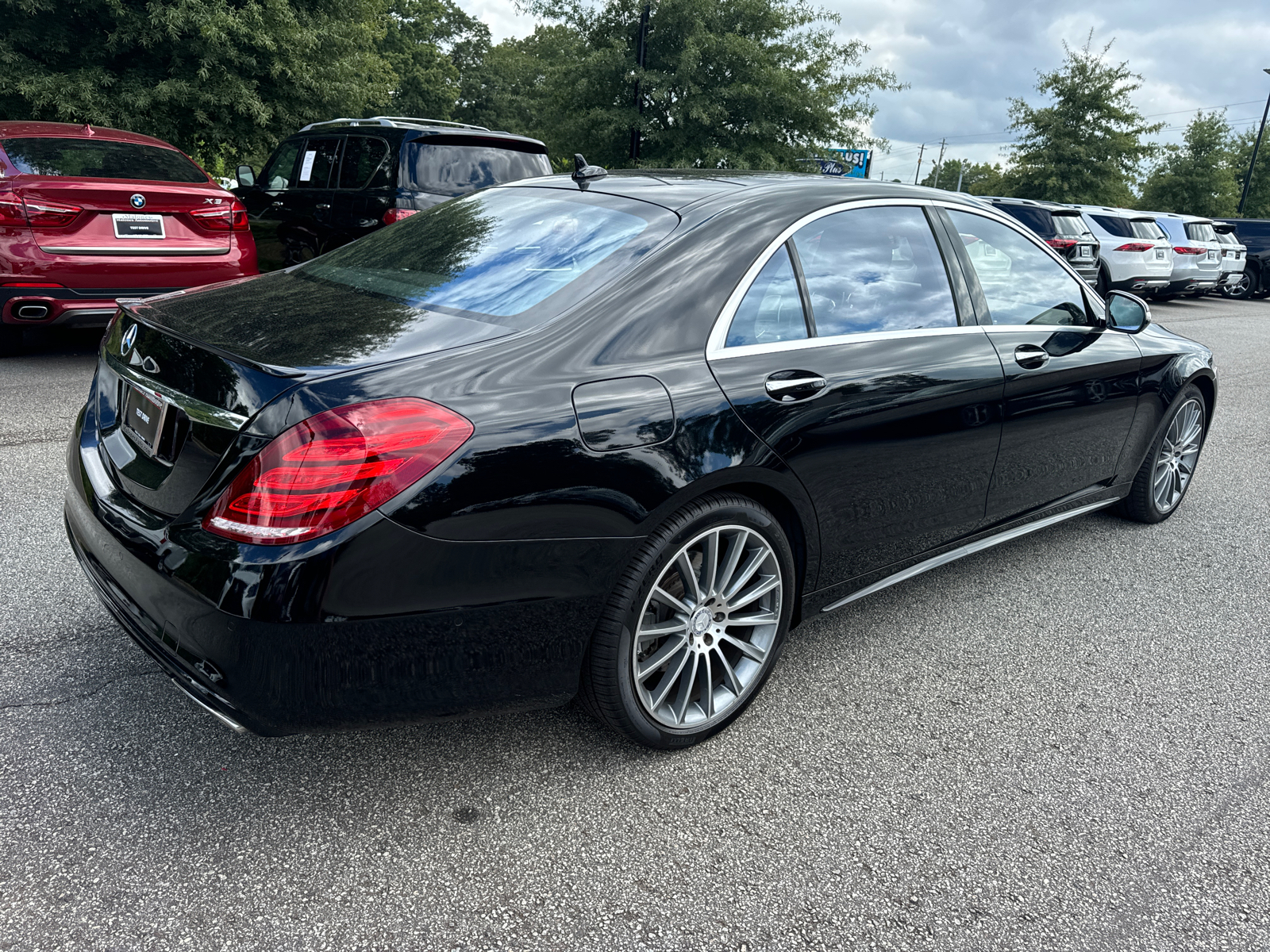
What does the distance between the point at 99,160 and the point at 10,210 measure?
1.05m

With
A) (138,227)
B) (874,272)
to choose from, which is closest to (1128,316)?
(874,272)

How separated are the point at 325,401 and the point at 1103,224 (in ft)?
58.3

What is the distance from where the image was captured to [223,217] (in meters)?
6.66

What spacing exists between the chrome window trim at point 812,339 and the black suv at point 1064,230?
1261cm

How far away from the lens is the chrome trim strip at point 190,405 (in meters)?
2.01

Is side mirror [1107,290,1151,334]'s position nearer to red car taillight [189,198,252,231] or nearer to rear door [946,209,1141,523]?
rear door [946,209,1141,523]

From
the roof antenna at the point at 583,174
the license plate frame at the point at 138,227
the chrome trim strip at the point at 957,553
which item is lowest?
the chrome trim strip at the point at 957,553

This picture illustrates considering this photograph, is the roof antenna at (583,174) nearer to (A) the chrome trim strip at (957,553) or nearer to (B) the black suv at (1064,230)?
(A) the chrome trim strip at (957,553)

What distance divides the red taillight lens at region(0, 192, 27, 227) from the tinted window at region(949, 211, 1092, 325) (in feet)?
18.2

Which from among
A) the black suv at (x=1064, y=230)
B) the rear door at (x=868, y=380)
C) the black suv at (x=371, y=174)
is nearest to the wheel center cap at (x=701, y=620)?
the rear door at (x=868, y=380)

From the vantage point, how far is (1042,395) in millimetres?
3541

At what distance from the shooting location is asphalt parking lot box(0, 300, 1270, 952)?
2.00 metres

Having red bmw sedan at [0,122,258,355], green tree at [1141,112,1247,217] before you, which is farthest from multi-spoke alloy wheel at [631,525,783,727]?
green tree at [1141,112,1247,217]

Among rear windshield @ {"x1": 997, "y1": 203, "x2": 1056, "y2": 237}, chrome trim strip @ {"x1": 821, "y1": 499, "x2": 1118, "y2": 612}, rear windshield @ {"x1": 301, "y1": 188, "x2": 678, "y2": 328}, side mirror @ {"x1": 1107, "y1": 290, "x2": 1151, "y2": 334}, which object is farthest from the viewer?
rear windshield @ {"x1": 997, "y1": 203, "x2": 1056, "y2": 237}
